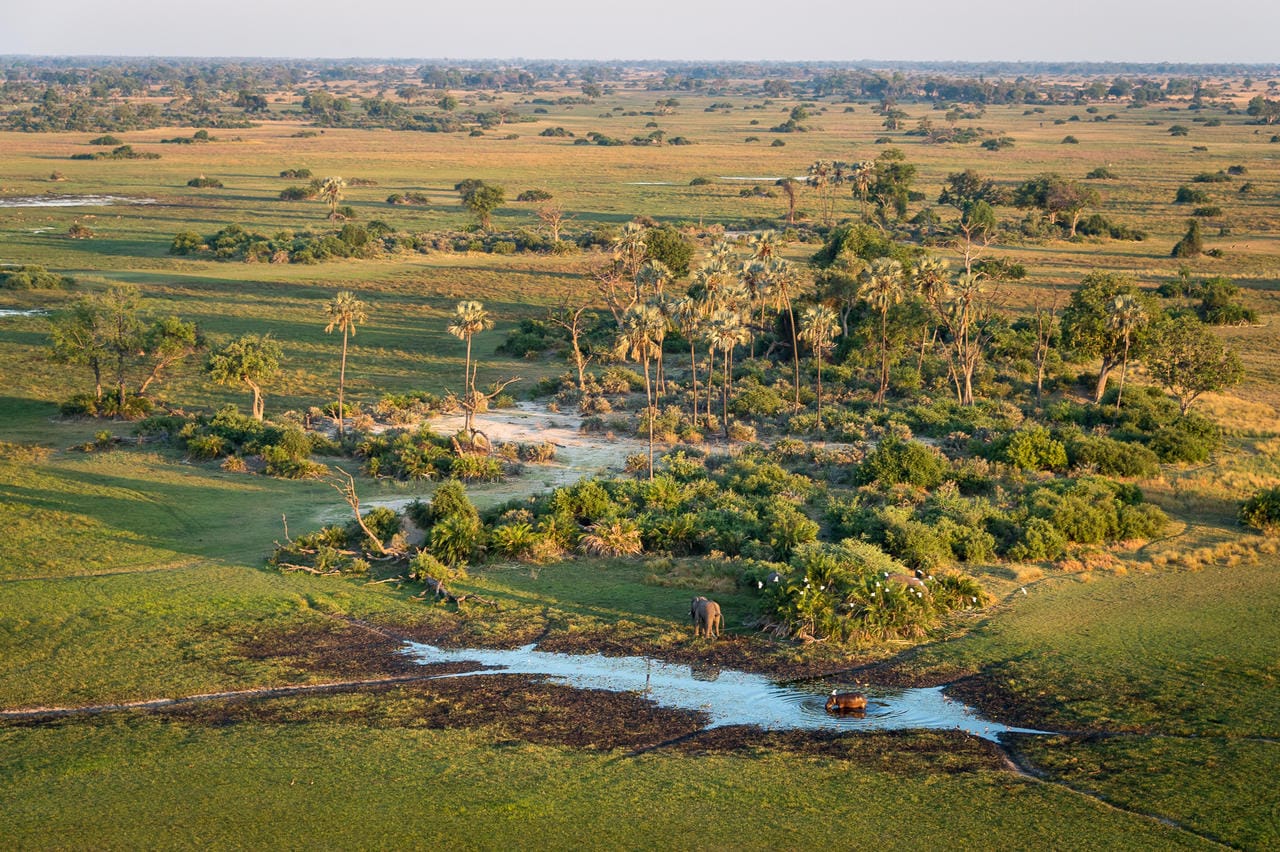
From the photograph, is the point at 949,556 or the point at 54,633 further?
the point at 949,556

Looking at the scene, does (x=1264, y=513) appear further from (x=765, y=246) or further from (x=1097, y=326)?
(x=765, y=246)

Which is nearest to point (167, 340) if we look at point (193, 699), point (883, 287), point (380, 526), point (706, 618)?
point (380, 526)

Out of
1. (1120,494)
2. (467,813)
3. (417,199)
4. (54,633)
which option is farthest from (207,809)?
(417,199)

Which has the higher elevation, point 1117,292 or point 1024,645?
point 1117,292

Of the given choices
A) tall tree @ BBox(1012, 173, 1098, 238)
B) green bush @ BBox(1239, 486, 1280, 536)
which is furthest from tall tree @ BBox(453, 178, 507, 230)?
green bush @ BBox(1239, 486, 1280, 536)

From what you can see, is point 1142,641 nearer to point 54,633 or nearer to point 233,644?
point 233,644

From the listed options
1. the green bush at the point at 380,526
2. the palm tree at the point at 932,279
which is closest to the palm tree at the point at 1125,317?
the palm tree at the point at 932,279

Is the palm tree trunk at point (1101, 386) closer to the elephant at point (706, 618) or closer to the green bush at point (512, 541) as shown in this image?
the green bush at point (512, 541)

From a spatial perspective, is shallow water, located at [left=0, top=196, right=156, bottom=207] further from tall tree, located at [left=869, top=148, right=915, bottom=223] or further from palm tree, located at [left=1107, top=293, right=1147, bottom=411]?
palm tree, located at [left=1107, top=293, right=1147, bottom=411]
